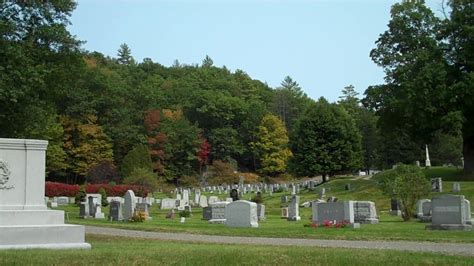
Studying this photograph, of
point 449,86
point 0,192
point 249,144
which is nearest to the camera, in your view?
point 0,192

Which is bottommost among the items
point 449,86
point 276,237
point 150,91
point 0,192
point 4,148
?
point 276,237

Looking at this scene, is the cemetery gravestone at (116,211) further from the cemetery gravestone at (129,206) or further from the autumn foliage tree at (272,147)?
the autumn foliage tree at (272,147)

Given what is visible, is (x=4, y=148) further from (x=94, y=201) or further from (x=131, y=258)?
(x=94, y=201)

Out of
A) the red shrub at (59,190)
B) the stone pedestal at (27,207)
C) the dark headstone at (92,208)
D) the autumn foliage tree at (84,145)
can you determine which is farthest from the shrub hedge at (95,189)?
the stone pedestal at (27,207)

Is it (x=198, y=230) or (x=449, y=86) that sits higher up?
(x=449, y=86)

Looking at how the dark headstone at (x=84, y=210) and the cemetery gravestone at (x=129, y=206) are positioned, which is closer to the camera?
the cemetery gravestone at (x=129, y=206)

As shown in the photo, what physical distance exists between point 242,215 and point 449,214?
7.58m

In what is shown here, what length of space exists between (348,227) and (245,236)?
4954 millimetres

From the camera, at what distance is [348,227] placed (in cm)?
2197

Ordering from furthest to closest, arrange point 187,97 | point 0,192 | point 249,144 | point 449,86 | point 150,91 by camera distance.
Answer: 1. point 187,97
2. point 249,144
3. point 150,91
4. point 449,86
5. point 0,192

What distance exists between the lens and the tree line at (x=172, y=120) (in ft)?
81.3

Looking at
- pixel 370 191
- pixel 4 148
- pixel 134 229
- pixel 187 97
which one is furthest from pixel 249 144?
pixel 4 148

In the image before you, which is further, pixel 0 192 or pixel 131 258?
pixel 0 192

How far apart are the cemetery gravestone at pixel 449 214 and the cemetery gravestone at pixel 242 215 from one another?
6.47 metres
